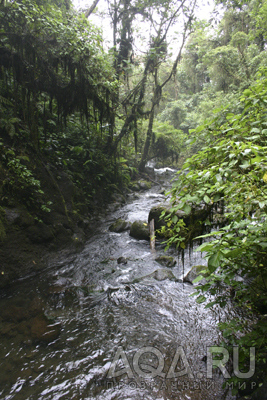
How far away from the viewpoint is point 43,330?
3.38 metres

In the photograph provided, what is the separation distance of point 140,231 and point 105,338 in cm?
446

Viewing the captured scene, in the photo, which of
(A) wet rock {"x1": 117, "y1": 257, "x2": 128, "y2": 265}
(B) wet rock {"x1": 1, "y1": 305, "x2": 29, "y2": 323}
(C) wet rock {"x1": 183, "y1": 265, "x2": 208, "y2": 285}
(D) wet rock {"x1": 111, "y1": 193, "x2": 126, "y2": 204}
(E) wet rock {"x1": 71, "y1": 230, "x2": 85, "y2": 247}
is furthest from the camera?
(D) wet rock {"x1": 111, "y1": 193, "x2": 126, "y2": 204}

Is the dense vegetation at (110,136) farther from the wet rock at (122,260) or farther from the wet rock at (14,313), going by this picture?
the wet rock at (122,260)

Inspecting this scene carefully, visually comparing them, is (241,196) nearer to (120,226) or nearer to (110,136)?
(120,226)

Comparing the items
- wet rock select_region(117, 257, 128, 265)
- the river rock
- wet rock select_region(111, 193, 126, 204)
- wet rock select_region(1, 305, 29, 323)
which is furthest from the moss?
wet rock select_region(111, 193, 126, 204)

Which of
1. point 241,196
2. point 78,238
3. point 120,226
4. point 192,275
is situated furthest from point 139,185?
point 241,196

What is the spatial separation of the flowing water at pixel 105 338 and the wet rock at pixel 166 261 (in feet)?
0.63

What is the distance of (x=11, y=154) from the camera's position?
5492 mm

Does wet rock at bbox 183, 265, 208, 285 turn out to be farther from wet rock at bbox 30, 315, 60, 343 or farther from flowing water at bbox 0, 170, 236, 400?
wet rock at bbox 30, 315, 60, 343

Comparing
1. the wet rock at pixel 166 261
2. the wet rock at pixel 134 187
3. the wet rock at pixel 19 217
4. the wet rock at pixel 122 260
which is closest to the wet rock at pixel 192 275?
the wet rock at pixel 166 261

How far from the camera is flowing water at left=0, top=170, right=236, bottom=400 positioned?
8.14 feet

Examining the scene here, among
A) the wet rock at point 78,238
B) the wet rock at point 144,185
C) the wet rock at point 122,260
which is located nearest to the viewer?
the wet rock at point 122,260

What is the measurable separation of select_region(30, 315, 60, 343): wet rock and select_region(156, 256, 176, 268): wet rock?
3.06 metres

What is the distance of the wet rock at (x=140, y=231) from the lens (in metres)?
7.45
